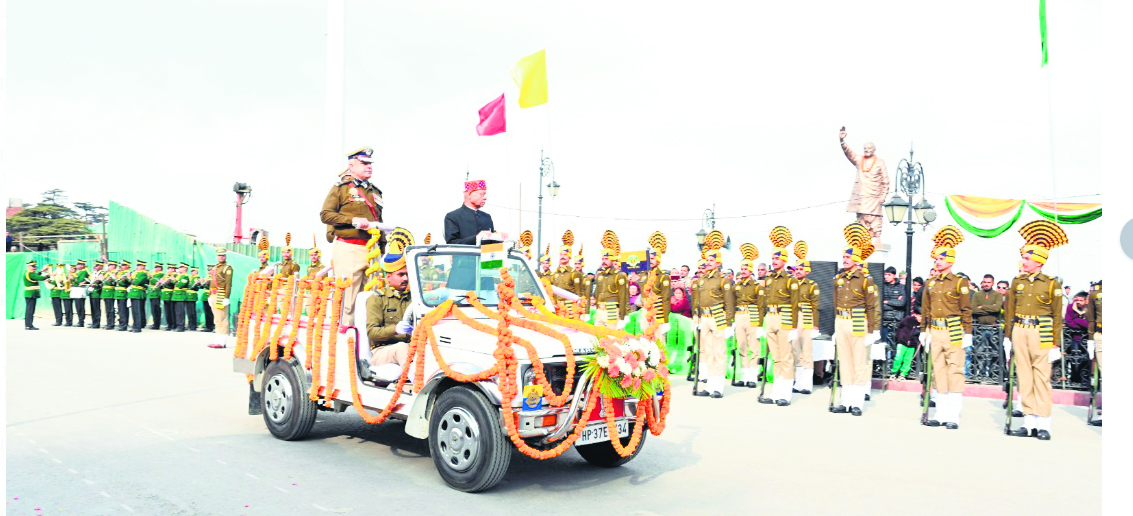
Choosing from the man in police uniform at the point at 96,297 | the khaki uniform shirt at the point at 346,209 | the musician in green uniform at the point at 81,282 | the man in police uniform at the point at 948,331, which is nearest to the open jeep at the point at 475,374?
the khaki uniform shirt at the point at 346,209

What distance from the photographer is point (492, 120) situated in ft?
41.5

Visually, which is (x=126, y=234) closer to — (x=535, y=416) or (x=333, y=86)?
(x=333, y=86)

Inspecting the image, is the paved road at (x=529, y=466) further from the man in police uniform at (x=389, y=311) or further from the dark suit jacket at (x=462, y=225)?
the dark suit jacket at (x=462, y=225)

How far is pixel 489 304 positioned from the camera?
284 inches

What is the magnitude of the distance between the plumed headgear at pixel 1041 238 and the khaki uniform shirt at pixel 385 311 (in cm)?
690

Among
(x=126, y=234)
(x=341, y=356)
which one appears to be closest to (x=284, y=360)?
(x=341, y=356)

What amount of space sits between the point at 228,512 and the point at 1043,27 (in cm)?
1007

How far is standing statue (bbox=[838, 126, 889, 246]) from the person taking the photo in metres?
23.0

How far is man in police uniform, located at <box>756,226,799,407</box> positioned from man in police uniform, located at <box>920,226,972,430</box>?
1981mm

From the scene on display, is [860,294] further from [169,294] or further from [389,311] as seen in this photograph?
[169,294]

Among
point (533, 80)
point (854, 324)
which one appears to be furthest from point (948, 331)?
point (533, 80)

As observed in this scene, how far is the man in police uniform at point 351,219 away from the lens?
26.5ft

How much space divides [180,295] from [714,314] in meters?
16.0

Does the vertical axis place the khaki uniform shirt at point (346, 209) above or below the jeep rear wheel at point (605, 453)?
above
